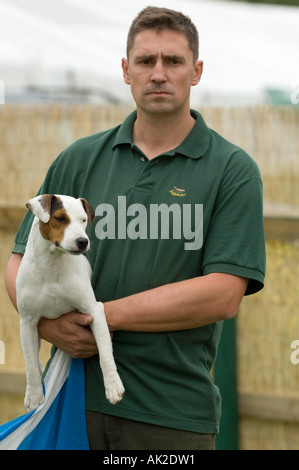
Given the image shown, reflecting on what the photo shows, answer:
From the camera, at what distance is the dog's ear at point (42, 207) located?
8.38 feet

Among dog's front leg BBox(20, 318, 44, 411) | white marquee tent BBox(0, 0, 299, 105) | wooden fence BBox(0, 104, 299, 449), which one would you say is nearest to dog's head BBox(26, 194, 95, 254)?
dog's front leg BBox(20, 318, 44, 411)

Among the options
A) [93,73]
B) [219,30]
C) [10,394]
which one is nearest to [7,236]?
[10,394]

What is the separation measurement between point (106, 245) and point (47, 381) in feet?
1.94

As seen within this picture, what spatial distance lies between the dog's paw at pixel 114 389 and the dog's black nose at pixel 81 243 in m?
0.52

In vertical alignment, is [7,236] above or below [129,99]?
below

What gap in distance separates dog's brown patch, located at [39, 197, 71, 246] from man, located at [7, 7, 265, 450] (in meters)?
0.33

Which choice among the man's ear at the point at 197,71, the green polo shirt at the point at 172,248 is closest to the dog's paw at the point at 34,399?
the green polo shirt at the point at 172,248

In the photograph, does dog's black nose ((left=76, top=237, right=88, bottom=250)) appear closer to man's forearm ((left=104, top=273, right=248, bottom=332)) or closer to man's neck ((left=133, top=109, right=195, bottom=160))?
man's forearm ((left=104, top=273, right=248, bottom=332))

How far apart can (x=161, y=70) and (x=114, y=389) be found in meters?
1.19

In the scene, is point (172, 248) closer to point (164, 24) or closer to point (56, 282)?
point (56, 282)

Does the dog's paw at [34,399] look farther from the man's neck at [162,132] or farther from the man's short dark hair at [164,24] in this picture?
the man's short dark hair at [164,24]

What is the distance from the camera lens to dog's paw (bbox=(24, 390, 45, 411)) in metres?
2.82
